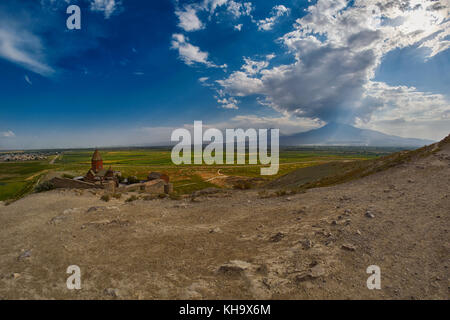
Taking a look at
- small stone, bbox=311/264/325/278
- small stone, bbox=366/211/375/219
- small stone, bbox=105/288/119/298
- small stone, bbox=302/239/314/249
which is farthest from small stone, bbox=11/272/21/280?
small stone, bbox=366/211/375/219

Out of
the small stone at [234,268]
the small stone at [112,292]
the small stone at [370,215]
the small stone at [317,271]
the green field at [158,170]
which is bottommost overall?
the green field at [158,170]

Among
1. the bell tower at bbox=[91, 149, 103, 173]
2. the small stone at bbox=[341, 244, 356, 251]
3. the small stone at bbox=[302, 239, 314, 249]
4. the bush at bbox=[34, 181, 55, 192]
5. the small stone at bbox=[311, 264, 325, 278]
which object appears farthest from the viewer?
the bell tower at bbox=[91, 149, 103, 173]

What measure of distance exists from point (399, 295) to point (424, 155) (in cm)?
1541

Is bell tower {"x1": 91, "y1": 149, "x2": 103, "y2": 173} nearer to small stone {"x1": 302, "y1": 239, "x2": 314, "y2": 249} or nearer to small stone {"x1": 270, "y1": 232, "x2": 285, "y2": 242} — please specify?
small stone {"x1": 270, "y1": 232, "x2": 285, "y2": 242}

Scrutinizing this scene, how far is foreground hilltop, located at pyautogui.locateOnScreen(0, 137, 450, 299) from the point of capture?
398 centimetres

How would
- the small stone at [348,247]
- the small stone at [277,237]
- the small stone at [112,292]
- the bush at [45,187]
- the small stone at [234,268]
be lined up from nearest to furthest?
1. the small stone at [112,292]
2. the small stone at [234,268]
3. the small stone at [348,247]
4. the small stone at [277,237]
5. the bush at [45,187]

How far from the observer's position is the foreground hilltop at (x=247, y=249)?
157 inches

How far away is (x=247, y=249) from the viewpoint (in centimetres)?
569

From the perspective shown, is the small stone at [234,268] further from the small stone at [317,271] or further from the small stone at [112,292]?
the small stone at [112,292]

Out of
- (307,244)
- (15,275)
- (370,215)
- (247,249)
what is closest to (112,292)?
(15,275)

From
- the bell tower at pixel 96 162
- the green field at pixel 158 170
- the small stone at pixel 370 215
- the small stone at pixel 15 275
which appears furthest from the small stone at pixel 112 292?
the green field at pixel 158 170

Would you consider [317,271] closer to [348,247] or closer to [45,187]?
[348,247]
